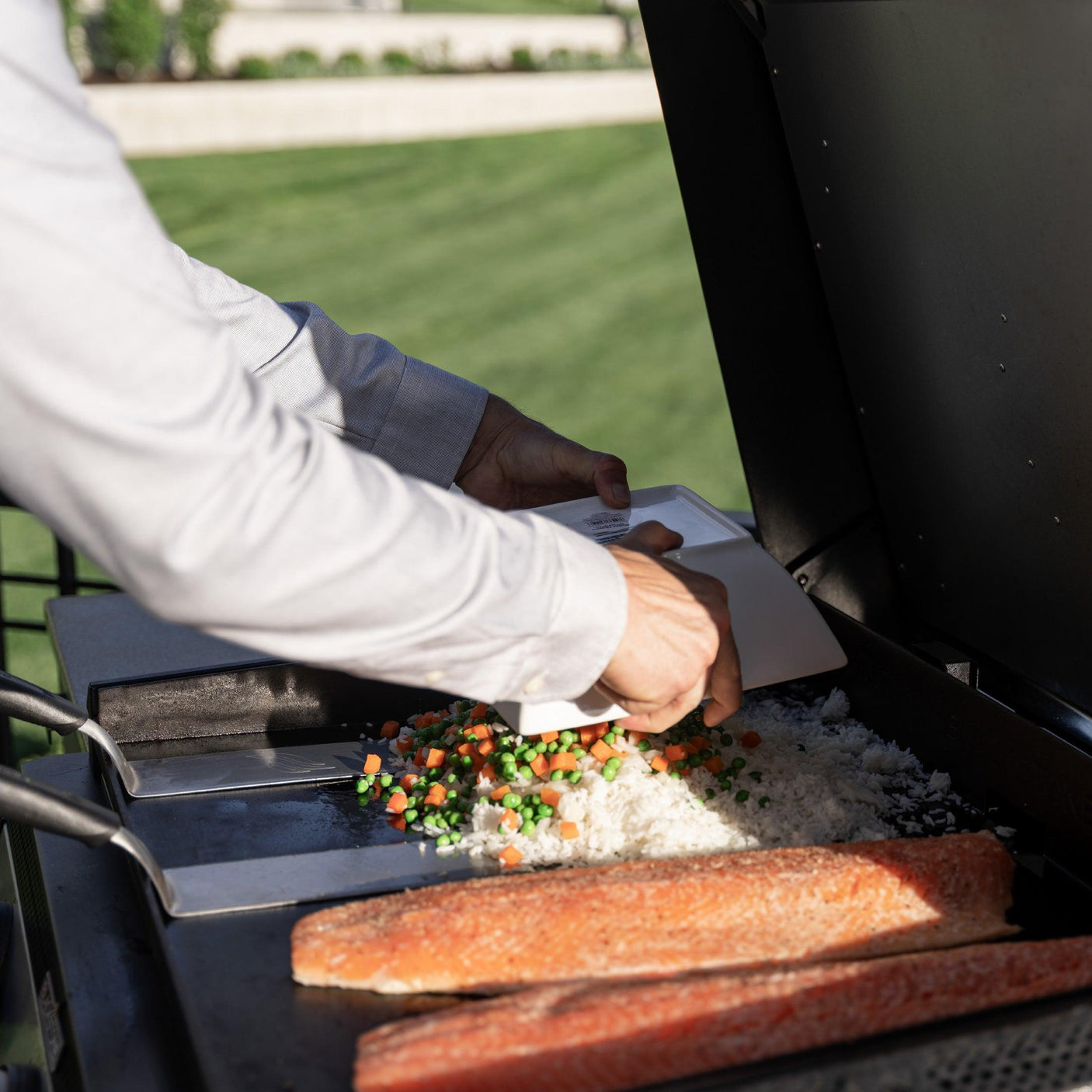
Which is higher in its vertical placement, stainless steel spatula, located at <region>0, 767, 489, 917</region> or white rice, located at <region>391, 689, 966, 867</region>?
stainless steel spatula, located at <region>0, 767, 489, 917</region>

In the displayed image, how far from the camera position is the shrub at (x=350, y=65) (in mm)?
12711

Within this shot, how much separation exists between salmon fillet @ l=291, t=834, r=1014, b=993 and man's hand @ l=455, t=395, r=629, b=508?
678mm

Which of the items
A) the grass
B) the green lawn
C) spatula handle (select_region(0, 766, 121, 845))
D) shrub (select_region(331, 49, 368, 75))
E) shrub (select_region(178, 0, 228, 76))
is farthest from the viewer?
the grass

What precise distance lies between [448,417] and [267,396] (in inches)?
32.1

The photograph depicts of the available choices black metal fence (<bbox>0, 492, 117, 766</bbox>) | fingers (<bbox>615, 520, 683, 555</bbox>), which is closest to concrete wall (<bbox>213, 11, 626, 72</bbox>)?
black metal fence (<bbox>0, 492, 117, 766</bbox>)

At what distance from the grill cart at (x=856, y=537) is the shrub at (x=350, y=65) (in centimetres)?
1195

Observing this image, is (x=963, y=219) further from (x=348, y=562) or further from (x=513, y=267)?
(x=513, y=267)

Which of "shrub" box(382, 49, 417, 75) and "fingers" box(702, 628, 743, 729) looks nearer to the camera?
"fingers" box(702, 628, 743, 729)

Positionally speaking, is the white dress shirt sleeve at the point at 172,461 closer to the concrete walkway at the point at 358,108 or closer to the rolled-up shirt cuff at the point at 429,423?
the rolled-up shirt cuff at the point at 429,423

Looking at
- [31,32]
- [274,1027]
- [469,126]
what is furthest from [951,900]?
[469,126]

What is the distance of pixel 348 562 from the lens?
97 centimetres

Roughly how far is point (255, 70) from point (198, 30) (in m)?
0.83

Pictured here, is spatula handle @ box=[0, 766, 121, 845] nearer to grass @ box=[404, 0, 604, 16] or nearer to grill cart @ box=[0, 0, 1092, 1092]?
grill cart @ box=[0, 0, 1092, 1092]

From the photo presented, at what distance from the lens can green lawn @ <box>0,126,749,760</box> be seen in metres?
7.60
